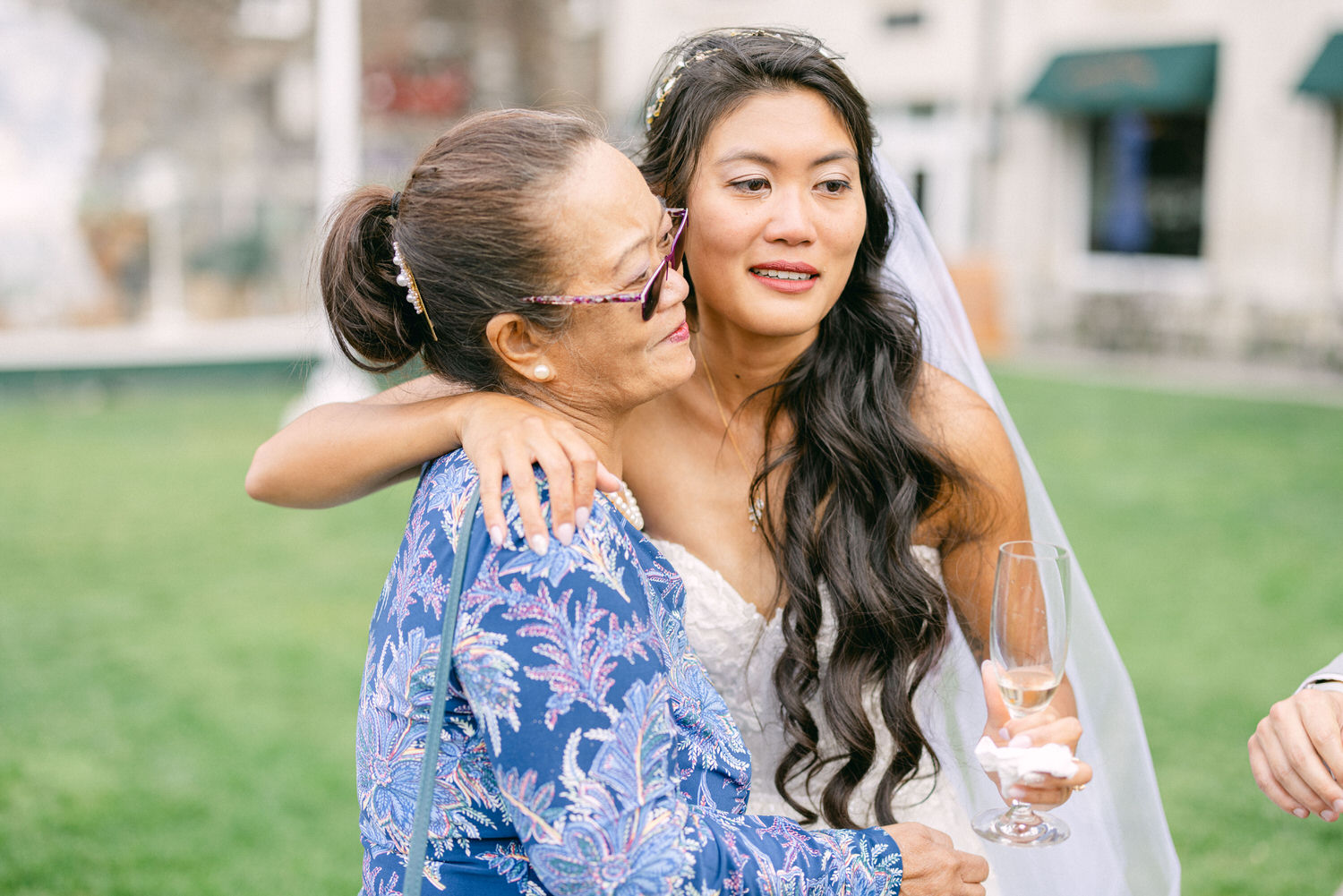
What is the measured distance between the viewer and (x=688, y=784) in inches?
75.5

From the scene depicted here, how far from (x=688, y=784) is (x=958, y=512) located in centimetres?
106

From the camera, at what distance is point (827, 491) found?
9.11ft

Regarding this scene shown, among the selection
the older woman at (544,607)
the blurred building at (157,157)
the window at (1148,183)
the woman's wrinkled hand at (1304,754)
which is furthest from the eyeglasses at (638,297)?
the window at (1148,183)

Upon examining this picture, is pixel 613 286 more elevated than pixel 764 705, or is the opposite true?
pixel 613 286

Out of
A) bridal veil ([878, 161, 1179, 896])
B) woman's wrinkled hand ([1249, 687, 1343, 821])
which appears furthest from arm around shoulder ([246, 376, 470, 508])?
woman's wrinkled hand ([1249, 687, 1343, 821])

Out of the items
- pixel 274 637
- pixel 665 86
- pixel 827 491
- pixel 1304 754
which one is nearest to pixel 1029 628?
pixel 1304 754

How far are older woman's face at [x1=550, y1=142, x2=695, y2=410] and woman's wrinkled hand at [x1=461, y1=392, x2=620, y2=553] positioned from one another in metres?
0.11

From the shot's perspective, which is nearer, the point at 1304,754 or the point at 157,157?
the point at 1304,754

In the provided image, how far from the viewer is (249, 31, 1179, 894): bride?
2549mm

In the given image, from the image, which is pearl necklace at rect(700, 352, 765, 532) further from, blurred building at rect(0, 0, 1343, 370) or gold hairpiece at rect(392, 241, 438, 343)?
blurred building at rect(0, 0, 1343, 370)

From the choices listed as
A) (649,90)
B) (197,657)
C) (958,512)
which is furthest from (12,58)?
(958,512)

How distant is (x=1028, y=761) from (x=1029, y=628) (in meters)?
0.20

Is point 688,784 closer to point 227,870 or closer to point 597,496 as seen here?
point 597,496

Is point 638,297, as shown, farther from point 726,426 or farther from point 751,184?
point 726,426
